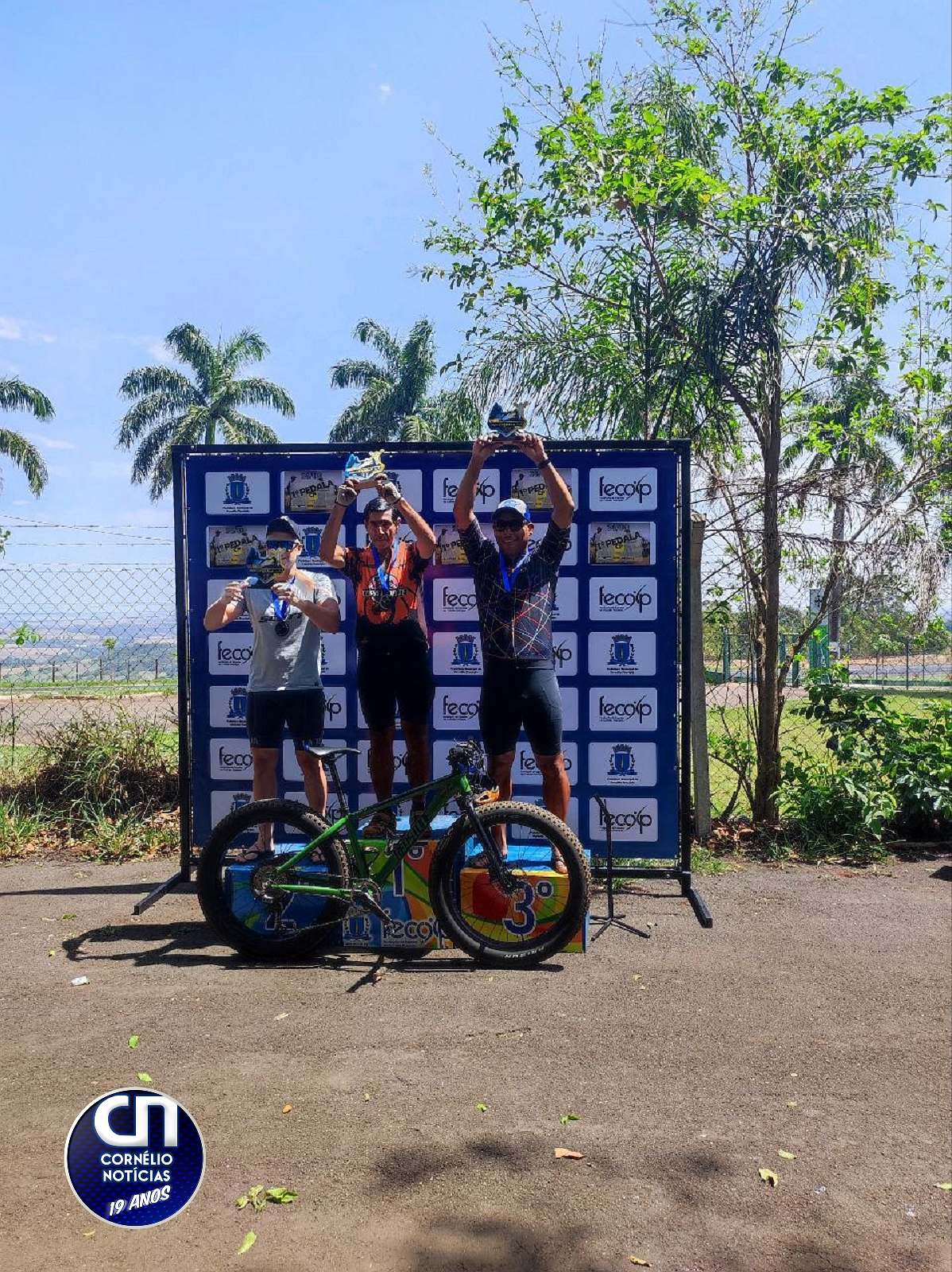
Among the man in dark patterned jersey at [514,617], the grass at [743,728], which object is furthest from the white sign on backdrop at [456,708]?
the grass at [743,728]

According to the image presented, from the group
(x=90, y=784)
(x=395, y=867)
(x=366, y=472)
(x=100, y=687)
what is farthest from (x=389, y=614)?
(x=100, y=687)

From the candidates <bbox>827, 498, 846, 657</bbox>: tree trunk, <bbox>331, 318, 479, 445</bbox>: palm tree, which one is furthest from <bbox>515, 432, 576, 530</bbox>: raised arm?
<bbox>331, 318, 479, 445</bbox>: palm tree

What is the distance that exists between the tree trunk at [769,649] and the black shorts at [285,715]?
7308mm

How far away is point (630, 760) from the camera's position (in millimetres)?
6219

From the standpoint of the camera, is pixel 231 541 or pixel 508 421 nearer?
pixel 508 421

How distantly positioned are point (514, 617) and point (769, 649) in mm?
8637

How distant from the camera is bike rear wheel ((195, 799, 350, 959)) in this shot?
3.14m

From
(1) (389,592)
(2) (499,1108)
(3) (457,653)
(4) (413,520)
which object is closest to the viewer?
(4) (413,520)

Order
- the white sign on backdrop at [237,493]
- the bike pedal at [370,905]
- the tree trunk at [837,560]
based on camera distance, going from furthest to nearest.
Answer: the tree trunk at [837,560]
the white sign on backdrop at [237,493]
the bike pedal at [370,905]

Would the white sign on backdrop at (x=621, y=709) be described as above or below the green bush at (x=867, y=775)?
above

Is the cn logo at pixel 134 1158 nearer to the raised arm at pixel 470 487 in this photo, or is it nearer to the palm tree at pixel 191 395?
the raised arm at pixel 470 487

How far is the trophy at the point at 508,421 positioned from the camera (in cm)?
275

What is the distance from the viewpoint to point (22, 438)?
135 feet

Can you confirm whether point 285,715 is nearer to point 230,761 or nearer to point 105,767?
point 230,761
